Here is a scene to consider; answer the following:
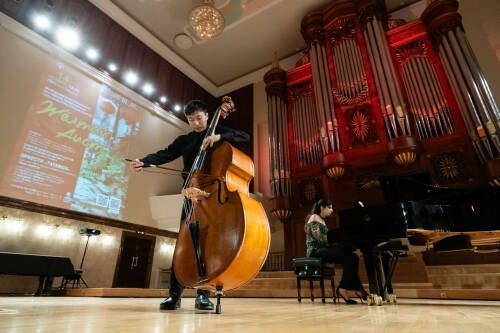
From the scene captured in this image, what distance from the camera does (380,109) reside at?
5.59 m

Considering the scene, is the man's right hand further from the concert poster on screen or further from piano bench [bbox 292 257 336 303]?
the concert poster on screen

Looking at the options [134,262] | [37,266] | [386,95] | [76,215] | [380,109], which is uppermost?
[386,95]

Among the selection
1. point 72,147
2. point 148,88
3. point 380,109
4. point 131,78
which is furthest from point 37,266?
point 380,109

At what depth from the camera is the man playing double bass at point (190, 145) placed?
183 cm

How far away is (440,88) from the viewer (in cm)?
531

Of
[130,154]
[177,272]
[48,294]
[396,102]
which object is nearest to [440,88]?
[396,102]

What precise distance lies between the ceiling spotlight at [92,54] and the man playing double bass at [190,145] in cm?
612

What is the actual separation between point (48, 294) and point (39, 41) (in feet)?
16.5

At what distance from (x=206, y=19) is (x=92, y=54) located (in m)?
2.92

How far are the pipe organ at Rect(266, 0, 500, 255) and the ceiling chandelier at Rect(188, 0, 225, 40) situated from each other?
2.31 meters

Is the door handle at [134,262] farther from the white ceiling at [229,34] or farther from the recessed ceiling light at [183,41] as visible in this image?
the recessed ceiling light at [183,41]

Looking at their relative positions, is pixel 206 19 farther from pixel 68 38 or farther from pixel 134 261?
pixel 134 261

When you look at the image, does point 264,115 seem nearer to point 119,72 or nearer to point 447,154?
point 119,72

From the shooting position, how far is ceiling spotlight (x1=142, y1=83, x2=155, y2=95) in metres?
7.94
